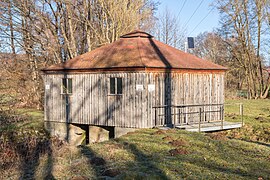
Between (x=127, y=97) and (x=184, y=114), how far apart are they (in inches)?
124

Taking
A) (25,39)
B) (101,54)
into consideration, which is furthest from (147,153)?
(25,39)

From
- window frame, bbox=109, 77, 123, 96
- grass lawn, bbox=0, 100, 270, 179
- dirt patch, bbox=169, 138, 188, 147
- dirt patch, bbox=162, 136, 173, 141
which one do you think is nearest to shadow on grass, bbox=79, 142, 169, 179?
grass lawn, bbox=0, 100, 270, 179

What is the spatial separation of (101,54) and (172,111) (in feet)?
16.4

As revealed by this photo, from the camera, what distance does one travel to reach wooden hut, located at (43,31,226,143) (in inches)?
551

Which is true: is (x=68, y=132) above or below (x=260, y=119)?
below

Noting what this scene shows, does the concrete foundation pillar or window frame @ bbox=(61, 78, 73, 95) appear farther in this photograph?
window frame @ bbox=(61, 78, 73, 95)

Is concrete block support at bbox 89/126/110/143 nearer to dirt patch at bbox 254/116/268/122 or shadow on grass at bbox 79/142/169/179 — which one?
shadow on grass at bbox 79/142/169/179

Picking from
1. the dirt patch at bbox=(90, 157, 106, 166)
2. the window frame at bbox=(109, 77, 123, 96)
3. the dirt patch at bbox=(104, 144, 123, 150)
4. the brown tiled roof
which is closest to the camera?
the dirt patch at bbox=(90, 157, 106, 166)

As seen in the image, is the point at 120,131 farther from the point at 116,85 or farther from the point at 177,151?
the point at 177,151

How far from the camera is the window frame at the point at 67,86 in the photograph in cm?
1622

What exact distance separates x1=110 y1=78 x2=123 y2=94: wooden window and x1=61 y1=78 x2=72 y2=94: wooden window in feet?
9.26

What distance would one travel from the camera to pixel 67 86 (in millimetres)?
16359

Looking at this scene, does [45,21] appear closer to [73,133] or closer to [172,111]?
[73,133]

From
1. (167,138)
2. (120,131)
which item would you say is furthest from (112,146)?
(120,131)
